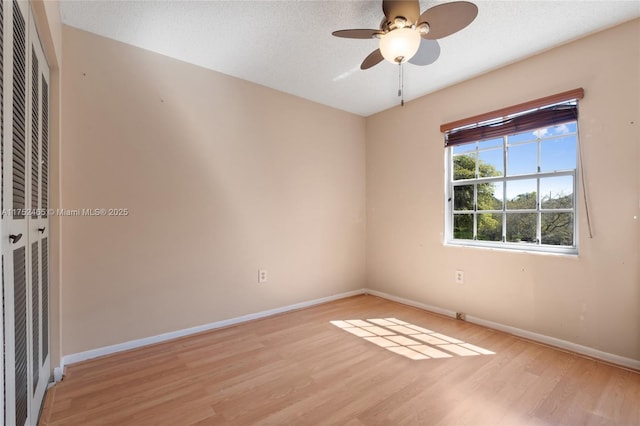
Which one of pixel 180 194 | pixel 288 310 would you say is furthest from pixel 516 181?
pixel 180 194

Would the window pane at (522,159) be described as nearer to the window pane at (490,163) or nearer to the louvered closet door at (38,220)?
the window pane at (490,163)

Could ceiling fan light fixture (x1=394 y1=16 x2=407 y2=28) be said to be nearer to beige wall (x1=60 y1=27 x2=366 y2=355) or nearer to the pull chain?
the pull chain

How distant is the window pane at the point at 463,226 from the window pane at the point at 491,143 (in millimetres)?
717

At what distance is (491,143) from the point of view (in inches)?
114

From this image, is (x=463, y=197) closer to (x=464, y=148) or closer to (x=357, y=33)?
(x=464, y=148)

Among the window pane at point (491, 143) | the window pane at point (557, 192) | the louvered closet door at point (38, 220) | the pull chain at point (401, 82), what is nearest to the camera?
the louvered closet door at point (38, 220)

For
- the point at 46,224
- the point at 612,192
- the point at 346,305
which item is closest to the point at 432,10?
the point at 612,192

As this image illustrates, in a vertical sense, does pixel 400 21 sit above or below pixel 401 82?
below

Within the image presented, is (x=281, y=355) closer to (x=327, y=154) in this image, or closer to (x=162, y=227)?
(x=162, y=227)

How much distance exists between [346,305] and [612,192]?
2.61m

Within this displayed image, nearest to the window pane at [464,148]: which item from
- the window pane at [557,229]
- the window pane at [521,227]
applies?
the window pane at [521,227]

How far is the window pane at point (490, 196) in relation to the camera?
9.36 ft

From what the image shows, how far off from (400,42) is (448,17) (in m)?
0.30

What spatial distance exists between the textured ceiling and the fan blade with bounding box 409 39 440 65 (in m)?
0.22
